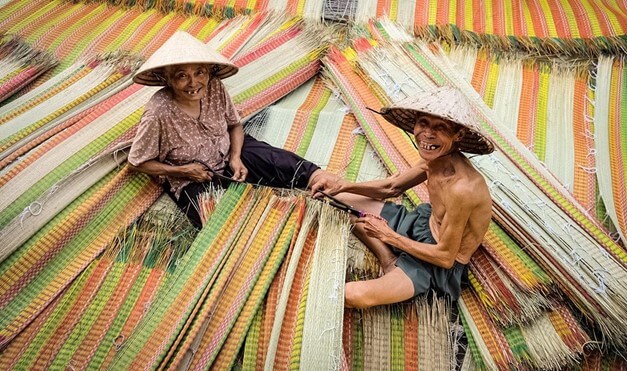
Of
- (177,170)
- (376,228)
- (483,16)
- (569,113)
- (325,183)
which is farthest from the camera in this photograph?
(483,16)

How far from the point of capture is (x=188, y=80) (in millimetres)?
2246

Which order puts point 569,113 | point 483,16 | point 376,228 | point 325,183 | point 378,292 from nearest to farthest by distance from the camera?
point 378,292 → point 376,228 → point 325,183 → point 569,113 → point 483,16

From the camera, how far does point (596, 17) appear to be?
12.4ft

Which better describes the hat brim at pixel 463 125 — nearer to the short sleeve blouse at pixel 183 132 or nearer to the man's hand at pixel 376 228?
the man's hand at pixel 376 228

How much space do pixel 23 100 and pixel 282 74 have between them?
1.49 m

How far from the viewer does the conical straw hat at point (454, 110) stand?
1.74m

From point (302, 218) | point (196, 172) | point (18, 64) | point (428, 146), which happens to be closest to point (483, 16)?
point (428, 146)

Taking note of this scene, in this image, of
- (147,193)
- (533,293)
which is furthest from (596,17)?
(147,193)

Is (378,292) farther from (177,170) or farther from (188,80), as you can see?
(188,80)

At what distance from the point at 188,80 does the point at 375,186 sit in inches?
38.6

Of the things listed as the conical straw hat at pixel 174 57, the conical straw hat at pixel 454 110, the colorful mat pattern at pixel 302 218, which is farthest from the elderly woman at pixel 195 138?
the conical straw hat at pixel 454 110

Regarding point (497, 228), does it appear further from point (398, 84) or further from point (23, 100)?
point (23, 100)

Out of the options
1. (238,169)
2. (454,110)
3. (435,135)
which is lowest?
(238,169)

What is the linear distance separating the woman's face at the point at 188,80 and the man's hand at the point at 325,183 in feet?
2.20
